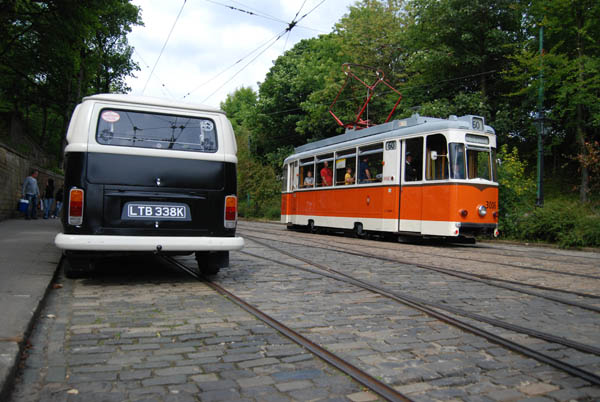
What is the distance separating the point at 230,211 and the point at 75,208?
1759 millimetres

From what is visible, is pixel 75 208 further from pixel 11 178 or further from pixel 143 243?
pixel 11 178

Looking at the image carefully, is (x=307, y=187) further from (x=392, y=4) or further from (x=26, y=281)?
(x=392, y=4)

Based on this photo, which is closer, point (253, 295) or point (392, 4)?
point (253, 295)

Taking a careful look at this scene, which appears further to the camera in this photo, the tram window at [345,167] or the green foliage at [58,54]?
the tram window at [345,167]

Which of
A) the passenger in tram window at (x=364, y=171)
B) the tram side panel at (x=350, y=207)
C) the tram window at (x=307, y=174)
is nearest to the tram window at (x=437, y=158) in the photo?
the tram side panel at (x=350, y=207)

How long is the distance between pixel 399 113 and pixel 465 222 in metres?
20.2

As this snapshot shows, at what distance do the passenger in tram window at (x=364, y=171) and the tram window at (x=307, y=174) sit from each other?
10.5 ft

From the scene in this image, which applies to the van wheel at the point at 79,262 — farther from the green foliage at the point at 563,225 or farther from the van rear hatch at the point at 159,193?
the green foliage at the point at 563,225

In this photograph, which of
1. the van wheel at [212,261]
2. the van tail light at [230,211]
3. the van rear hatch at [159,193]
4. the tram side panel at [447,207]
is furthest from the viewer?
the tram side panel at [447,207]

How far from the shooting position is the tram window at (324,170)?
56.4 feet

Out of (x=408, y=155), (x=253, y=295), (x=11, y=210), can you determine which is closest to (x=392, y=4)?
(x=408, y=155)

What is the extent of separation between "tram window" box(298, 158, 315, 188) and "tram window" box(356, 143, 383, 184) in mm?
3205

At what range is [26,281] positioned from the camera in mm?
5570

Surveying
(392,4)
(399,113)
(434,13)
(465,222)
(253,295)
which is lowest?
(253,295)
